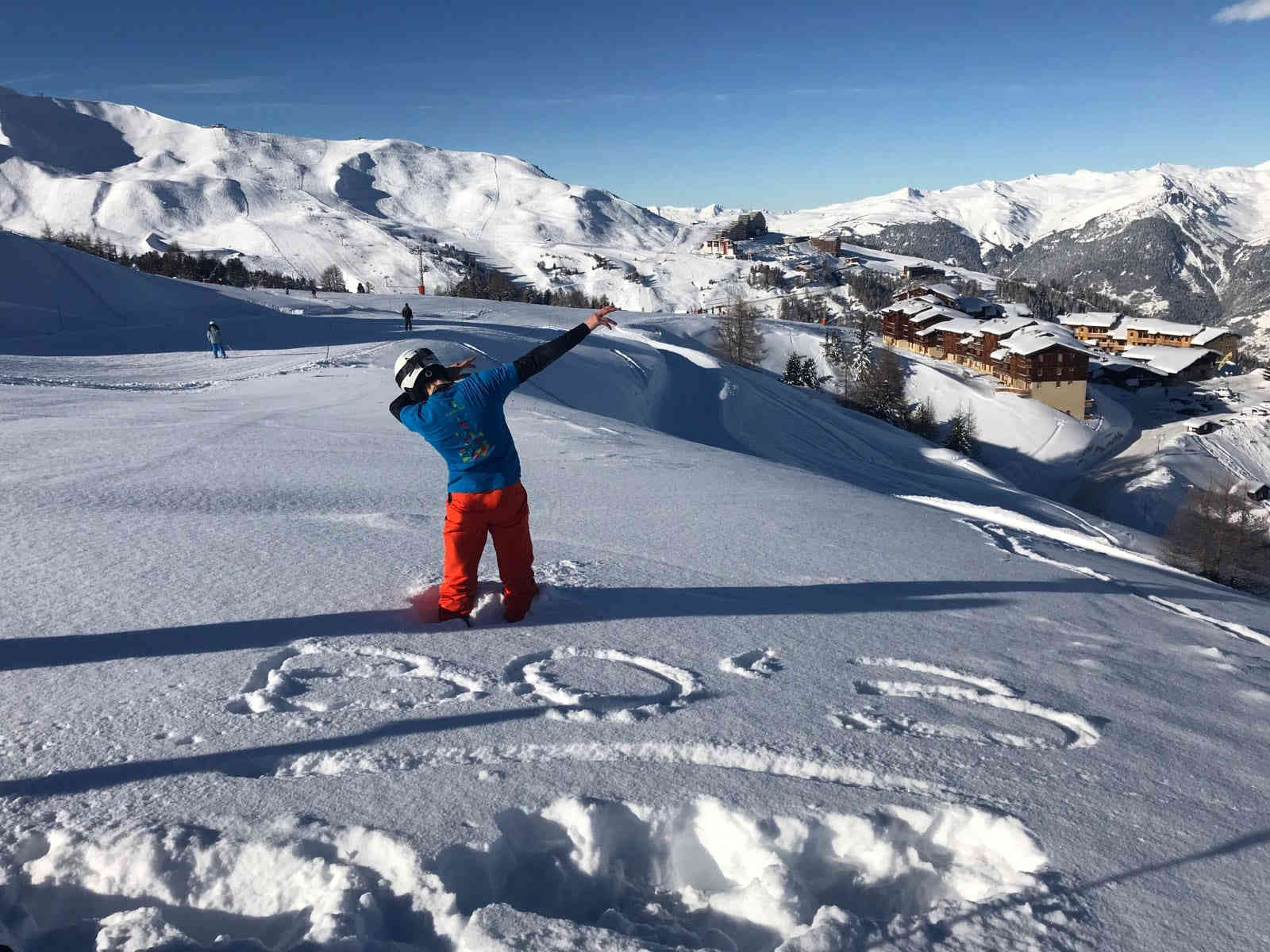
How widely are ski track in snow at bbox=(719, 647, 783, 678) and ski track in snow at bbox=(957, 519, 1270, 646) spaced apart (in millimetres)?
4441

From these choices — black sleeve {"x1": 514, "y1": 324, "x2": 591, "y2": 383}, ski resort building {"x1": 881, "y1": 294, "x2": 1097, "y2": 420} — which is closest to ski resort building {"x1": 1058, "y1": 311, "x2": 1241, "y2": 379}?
ski resort building {"x1": 881, "y1": 294, "x2": 1097, "y2": 420}

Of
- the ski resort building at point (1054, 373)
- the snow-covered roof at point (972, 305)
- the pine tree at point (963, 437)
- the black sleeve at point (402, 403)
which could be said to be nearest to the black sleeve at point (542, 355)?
the black sleeve at point (402, 403)

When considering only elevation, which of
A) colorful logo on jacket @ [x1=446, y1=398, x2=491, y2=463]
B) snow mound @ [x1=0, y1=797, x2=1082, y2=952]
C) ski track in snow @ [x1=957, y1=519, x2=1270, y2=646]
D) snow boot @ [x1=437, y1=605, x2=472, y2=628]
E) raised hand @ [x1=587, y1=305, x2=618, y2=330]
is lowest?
ski track in snow @ [x1=957, y1=519, x2=1270, y2=646]

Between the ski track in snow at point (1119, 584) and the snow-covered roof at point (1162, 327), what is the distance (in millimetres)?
101389

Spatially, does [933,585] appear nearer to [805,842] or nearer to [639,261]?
[805,842]

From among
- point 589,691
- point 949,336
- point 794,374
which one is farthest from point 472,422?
point 949,336

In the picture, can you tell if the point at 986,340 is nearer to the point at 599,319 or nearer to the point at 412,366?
the point at 599,319

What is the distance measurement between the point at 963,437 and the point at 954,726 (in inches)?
1798

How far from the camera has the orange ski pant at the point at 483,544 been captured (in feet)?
14.6

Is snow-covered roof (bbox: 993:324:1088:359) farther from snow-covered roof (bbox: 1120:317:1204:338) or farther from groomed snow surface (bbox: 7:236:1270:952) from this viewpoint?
groomed snow surface (bbox: 7:236:1270:952)

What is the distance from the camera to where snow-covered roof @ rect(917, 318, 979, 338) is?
228 feet

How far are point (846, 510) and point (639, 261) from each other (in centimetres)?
17247

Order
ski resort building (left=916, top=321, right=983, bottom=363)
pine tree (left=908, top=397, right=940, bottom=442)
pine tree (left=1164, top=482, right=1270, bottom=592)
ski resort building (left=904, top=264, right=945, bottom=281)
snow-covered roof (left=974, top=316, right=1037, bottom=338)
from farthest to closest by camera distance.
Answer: ski resort building (left=904, top=264, right=945, bottom=281) < ski resort building (left=916, top=321, right=983, bottom=363) < snow-covered roof (left=974, top=316, right=1037, bottom=338) < pine tree (left=908, top=397, right=940, bottom=442) < pine tree (left=1164, top=482, right=1270, bottom=592)

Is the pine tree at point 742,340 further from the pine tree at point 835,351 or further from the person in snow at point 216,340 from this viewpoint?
the person in snow at point 216,340
